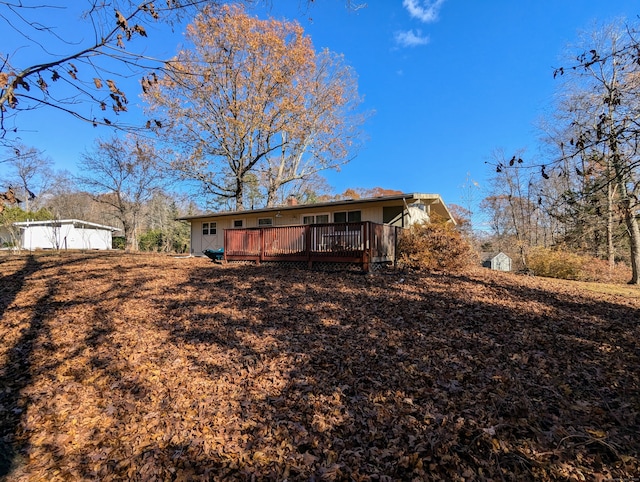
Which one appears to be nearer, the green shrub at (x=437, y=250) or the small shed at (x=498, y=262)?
the green shrub at (x=437, y=250)

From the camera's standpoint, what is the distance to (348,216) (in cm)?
1371

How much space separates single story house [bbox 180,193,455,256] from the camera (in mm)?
12500

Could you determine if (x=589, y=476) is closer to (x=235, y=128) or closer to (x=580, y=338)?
(x=580, y=338)

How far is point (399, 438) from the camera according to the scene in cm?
270

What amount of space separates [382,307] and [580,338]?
298cm

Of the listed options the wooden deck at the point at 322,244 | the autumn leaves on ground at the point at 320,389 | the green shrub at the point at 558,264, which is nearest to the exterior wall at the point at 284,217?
the wooden deck at the point at 322,244

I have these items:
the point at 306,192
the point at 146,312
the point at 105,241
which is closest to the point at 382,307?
the point at 146,312

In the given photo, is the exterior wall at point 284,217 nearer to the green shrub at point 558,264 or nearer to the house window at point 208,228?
the house window at point 208,228

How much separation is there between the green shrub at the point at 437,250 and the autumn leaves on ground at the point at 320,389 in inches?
116

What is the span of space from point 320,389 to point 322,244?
680 cm

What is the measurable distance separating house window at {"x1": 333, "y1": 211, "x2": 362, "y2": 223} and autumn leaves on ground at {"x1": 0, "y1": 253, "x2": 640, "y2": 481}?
23.7 ft

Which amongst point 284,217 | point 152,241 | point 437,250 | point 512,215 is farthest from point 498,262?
point 152,241

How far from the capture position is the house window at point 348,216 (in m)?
13.4

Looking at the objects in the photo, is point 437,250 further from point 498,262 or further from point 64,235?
point 64,235
